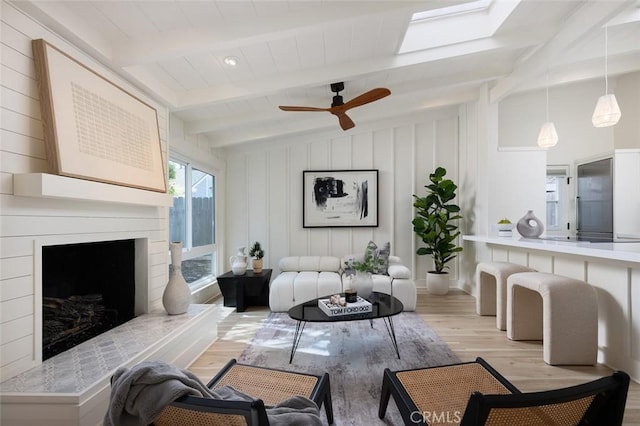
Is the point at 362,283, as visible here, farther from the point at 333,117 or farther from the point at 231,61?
the point at 333,117

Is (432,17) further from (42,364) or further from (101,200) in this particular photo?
(42,364)

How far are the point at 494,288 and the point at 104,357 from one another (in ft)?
13.2

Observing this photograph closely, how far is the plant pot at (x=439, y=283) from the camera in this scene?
191 inches

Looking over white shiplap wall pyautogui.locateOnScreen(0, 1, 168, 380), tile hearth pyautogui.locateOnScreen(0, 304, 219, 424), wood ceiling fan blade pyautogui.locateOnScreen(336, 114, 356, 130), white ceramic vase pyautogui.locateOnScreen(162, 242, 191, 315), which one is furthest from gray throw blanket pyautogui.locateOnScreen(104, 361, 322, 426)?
wood ceiling fan blade pyautogui.locateOnScreen(336, 114, 356, 130)

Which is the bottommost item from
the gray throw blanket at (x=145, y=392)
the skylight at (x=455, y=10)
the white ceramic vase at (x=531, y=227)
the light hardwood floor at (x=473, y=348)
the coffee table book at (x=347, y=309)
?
the light hardwood floor at (x=473, y=348)

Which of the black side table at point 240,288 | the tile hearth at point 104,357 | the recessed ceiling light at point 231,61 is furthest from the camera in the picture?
the black side table at point 240,288

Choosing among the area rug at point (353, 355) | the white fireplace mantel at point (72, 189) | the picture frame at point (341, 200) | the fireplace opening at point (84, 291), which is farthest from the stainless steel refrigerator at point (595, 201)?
the fireplace opening at point (84, 291)

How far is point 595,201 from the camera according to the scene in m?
4.83

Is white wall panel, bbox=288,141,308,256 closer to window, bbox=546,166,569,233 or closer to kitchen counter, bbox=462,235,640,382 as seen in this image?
kitchen counter, bbox=462,235,640,382

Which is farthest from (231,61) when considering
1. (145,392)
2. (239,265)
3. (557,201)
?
(557,201)

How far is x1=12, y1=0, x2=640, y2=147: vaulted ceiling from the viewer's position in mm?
2148

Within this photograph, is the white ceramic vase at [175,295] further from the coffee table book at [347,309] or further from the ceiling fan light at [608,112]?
the ceiling fan light at [608,112]

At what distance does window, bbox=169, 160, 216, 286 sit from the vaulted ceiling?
580mm

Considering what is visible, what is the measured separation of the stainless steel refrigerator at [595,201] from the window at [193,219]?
5372mm
